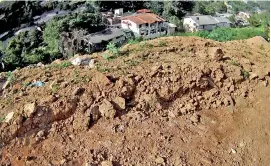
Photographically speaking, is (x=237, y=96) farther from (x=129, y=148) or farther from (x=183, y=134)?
(x=129, y=148)

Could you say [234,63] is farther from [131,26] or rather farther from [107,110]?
[131,26]

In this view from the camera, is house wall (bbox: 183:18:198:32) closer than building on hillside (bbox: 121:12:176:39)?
No

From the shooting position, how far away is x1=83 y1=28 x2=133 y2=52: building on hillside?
19.2 m

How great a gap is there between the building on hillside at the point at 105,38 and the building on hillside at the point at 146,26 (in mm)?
619

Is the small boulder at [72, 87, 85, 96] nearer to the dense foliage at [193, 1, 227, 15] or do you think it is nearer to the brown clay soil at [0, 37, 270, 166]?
the brown clay soil at [0, 37, 270, 166]

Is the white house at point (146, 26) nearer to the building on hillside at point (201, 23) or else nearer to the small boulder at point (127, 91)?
the building on hillside at point (201, 23)

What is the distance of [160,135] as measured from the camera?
24.7 ft

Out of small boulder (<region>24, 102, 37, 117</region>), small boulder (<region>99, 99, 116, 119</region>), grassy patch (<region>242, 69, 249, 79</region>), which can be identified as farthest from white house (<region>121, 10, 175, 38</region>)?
small boulder (<region>24, 102, 37, 117</region>)

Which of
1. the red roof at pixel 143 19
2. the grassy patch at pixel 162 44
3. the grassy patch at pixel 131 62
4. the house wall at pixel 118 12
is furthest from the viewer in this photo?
the house wall at pixel 118 12

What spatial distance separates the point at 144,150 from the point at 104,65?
240 cm

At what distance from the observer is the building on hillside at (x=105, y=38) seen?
63.2ft

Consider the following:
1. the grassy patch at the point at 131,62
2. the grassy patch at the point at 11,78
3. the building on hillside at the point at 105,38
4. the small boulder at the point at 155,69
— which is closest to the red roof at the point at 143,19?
the building on hillside at the point at 105,38

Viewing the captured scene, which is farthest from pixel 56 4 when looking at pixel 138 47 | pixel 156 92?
pixel 156 92

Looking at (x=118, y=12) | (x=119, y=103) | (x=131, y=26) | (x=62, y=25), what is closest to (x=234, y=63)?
(x=119, y=103)
